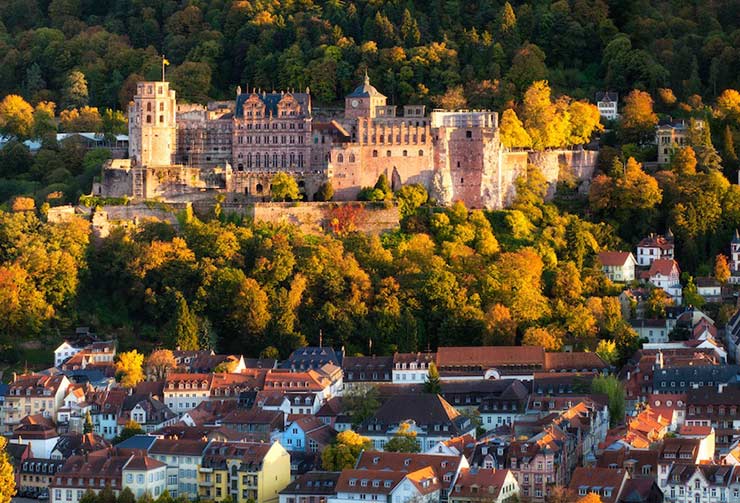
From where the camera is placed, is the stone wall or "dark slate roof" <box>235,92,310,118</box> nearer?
the stone wall

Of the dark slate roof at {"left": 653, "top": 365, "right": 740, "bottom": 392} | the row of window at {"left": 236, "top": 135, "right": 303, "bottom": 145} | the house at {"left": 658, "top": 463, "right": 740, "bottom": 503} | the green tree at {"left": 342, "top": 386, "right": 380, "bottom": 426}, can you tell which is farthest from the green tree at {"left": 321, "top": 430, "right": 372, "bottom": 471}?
the row of window at {"left": 236, "top": 135, "right": 303, "bottom": 145}

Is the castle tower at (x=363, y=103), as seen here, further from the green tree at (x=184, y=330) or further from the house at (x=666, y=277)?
the green tree at (x=184, y=330)

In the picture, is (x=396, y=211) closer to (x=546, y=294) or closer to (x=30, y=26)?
(x=546, y=294)

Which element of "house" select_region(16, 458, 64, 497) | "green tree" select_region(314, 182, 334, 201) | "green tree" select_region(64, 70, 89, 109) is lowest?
"house" select_region(16, 458, 64, 497)

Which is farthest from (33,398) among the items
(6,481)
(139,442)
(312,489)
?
(312,489)

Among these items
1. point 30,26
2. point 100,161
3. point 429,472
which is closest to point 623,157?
point 100,161

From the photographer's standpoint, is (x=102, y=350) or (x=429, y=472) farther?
(x=102, y=350)

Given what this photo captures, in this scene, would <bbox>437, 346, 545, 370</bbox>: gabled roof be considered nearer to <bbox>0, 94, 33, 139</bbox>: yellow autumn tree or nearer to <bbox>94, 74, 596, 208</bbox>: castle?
Answer: <bbox>94, 74, 596, 208</bbox>: castle
